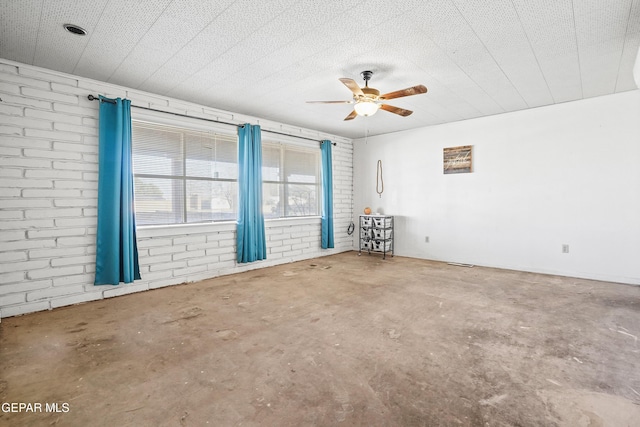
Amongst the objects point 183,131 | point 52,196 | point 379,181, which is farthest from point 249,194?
point 379,181

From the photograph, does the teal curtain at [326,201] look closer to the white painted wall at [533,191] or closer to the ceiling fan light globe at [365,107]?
the white painted wall at [533,191]

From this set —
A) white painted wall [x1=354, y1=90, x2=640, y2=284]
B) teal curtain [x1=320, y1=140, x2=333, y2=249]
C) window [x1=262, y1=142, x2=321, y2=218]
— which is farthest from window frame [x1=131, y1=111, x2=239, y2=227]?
white painted wall [x1=354, y1=90, x2=640, y2=284]

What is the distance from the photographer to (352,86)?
308cm

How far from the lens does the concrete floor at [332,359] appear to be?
1732 mm

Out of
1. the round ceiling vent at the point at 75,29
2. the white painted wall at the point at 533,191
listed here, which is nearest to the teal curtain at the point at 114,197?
the round ceiling vent at the point at 75,29

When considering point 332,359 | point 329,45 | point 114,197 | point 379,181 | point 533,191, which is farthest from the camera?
point 379,181

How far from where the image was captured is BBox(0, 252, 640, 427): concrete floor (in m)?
1.73

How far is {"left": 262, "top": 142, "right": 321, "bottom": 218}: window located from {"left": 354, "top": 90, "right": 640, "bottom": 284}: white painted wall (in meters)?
1.83

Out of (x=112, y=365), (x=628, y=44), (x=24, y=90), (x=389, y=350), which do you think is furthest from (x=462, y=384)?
(x=24, y=90)

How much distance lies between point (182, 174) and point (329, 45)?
2869 millimetres

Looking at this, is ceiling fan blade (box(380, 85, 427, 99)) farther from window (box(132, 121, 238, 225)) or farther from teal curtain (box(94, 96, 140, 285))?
teal curtain (box(94, 96, 140, 285))

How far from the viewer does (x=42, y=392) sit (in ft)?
6.28

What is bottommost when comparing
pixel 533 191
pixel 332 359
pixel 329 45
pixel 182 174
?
pixel 332 359

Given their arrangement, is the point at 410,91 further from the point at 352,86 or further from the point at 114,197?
the point at 114,197
